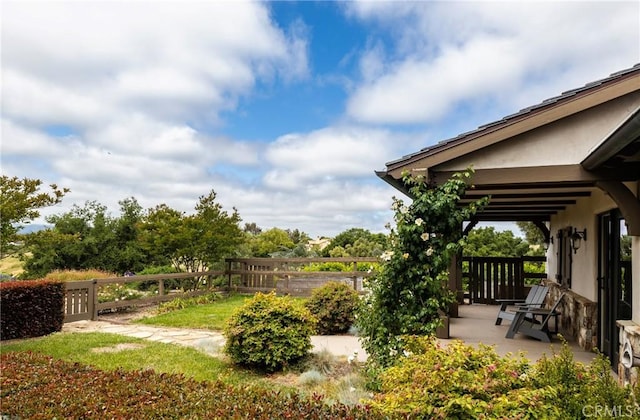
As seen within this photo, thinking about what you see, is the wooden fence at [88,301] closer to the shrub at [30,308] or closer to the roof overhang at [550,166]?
the shrub at [30,308]

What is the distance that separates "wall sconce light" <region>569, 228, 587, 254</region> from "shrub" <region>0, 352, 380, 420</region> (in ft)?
19.9

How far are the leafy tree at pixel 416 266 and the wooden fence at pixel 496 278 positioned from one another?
24.5ft

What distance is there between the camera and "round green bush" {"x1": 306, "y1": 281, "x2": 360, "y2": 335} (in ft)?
25.1

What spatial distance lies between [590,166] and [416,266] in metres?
2.17

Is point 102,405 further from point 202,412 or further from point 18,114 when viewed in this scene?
point 18,114

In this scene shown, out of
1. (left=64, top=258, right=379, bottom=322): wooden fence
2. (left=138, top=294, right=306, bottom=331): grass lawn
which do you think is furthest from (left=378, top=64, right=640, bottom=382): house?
(left=64, top=258, right=379, bottom=322): wooden fence

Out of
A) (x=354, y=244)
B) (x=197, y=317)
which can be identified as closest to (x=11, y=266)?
(x=197, y=317)

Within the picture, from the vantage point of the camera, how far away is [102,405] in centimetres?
296

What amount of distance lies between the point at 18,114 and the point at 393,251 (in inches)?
272

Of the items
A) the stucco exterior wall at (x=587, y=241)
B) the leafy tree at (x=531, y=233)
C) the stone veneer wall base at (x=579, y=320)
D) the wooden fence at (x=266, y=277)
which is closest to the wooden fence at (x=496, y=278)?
the wooden fence at (x=266, y=277)

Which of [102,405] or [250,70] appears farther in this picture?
[250,70]

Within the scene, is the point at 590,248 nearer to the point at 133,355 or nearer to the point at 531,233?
the point at 133,355

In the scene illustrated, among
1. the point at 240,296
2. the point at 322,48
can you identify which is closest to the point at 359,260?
the point at 240,296

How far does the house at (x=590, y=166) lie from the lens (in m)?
4.52
